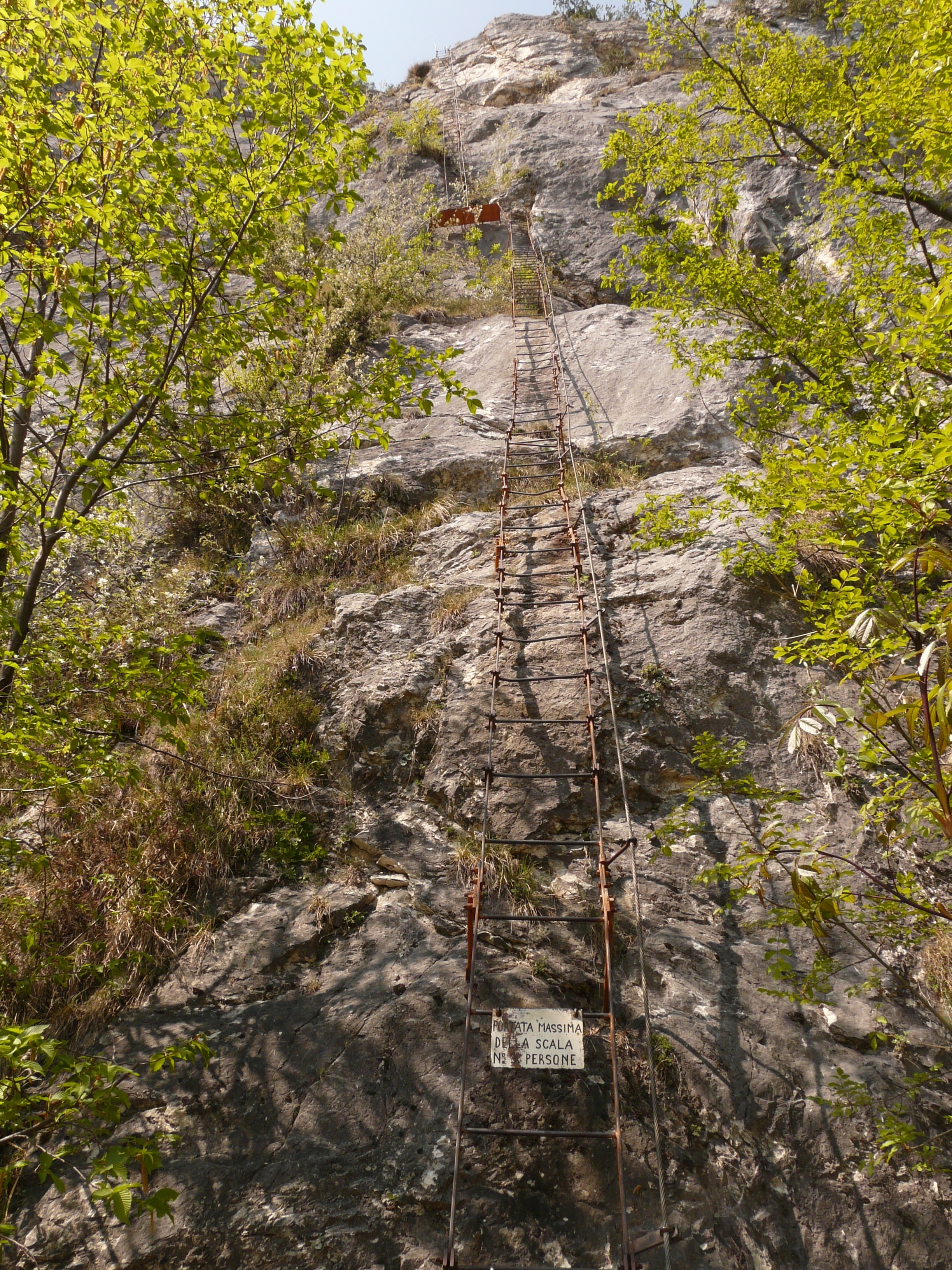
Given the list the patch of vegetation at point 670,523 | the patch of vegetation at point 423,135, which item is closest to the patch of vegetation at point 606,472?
the patch of vegetation at point 670,523

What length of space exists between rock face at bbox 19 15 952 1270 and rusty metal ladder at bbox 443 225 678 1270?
0.10 metres

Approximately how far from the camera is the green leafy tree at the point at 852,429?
6.98 feet

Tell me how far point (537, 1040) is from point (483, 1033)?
29 centimetres

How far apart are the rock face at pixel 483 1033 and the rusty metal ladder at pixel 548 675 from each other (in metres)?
0.10

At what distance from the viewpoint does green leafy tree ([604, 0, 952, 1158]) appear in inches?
83.7

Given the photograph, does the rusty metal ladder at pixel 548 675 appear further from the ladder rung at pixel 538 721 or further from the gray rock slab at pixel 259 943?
the gray rock slab at pixel 259 943

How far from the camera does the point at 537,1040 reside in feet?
9.34

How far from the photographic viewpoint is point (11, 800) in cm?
433

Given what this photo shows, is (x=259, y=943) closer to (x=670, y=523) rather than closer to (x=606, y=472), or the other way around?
(x=670, y=523)

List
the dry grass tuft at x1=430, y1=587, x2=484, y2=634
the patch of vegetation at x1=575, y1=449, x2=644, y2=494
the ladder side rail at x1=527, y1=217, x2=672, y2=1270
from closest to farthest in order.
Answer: the ladder side rail at x1=527, y1=217, x2=672, y2=1270 → the dry grass tuft at x1=430, y1=587, x2=484, y2=634 → the patch of vegetation at x1=575, y1=449, x2=644, y2=494

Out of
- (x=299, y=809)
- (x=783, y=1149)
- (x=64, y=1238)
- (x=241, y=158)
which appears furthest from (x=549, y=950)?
(x=241, y=158)

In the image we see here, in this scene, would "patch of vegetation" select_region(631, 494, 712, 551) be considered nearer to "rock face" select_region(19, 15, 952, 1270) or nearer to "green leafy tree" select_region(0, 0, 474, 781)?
"rock face" select_region(19, 15, 952, 1270)

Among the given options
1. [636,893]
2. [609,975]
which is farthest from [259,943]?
[636,893]

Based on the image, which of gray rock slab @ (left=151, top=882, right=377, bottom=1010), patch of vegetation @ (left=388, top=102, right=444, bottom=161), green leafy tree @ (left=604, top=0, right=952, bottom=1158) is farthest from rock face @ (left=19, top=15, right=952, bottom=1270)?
patch of vegetation @ (left=388, top=102, right=444, bottom=161)
